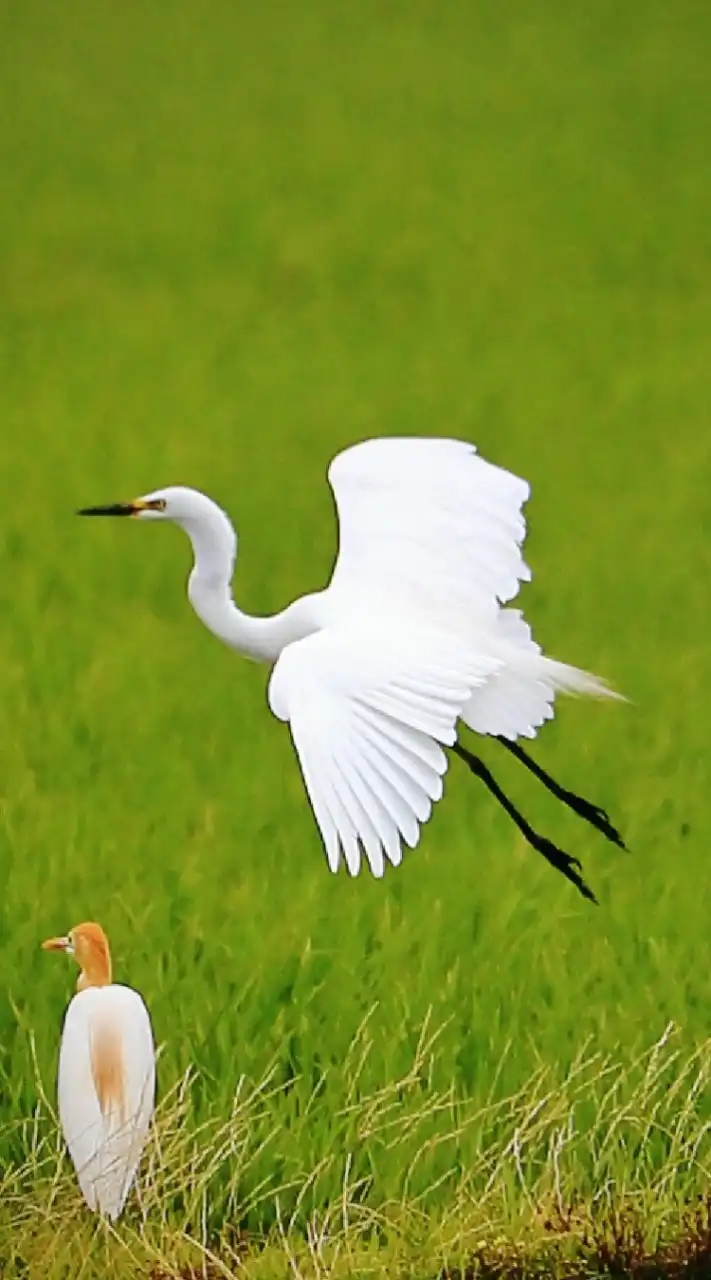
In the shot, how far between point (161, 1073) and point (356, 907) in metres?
0.25

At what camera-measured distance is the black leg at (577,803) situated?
212 cm

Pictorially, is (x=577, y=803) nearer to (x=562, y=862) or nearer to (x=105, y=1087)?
(x=562, y=862)

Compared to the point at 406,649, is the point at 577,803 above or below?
below

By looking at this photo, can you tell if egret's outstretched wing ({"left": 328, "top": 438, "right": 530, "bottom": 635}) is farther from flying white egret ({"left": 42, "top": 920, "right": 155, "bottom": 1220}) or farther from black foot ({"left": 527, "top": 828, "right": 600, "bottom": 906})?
flying white egret ({"left": 42, "top": 920, "right": 155, "bottom": 1220})

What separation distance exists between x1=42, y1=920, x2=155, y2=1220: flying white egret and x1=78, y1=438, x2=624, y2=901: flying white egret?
25 cm

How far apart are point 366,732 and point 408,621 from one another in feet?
0.90

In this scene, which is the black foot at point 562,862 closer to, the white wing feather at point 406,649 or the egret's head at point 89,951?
the white wing feather at point 406,649

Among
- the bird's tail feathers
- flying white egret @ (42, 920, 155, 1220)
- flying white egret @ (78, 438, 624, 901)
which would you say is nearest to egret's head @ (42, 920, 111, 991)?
flying white egret @ (42, 920, 155, 1220)

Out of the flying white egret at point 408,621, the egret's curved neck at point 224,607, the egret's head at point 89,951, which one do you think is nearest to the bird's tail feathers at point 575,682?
the flying white egret at point 408,621

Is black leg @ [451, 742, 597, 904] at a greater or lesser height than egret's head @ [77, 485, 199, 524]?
lesser

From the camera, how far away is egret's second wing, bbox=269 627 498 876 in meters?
1.62

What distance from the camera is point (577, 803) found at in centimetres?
212

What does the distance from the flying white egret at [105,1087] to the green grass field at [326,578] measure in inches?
1.2

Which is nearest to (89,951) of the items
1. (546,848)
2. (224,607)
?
(224,607)
